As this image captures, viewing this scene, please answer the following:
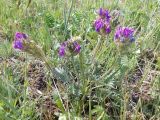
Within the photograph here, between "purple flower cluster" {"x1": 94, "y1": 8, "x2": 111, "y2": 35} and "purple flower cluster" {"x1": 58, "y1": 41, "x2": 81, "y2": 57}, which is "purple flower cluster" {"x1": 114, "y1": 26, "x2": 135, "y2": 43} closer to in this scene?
"purple flower cluster" {"x1": 94, "y1": 8, "x2": 111, "y2": 35}

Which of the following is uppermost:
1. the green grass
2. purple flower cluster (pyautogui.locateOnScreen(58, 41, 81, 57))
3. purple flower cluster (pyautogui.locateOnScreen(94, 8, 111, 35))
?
purple flower cluster (pyautogui.locateOnScreen(94, 8, 111, 35))

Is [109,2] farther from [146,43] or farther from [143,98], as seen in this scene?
[143,98]

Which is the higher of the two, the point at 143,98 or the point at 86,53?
the point at 86,53

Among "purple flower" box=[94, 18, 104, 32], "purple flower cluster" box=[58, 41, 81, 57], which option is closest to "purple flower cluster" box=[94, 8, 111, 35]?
"purple flower" box=[94, 18, 104, 32]

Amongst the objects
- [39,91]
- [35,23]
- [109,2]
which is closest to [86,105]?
[39,91]

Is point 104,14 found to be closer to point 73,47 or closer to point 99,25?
point 99,25

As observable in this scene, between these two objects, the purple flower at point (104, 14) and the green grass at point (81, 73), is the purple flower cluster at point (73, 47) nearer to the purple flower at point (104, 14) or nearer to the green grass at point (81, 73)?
the green grass at point (81, 73)

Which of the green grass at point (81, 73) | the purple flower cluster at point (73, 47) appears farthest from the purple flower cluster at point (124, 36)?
Answer: the purple flower cluster at point (73, 47)

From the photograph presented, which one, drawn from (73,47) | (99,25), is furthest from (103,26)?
(73,47)
